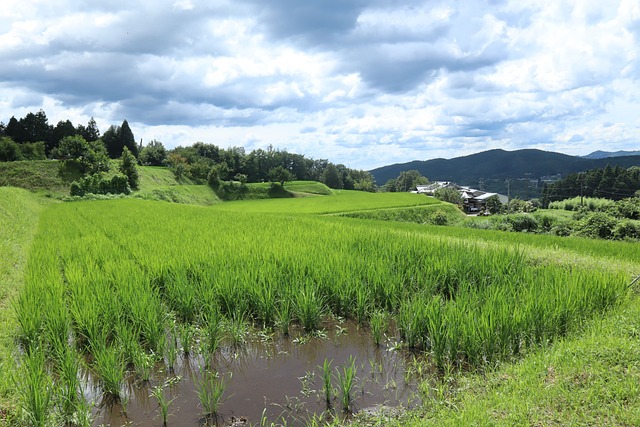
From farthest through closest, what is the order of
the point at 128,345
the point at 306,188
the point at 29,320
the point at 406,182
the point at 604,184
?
1. the point at 406,182
2. the point at 604,184
3. the point at 306,188
4. the point at 29,320
5. the point at 128,345

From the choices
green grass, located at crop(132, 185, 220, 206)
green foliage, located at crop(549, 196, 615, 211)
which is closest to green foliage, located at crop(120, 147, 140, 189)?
green grass, located at crop(132, 185, 220, 206)

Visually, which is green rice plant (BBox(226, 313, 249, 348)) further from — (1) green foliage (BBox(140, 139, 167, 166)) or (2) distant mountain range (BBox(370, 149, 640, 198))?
(2) distant mountain range (BBox(370, 149, 640, 198))

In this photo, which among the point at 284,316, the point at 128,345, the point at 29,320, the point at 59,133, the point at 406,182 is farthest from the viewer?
the point at 406,182

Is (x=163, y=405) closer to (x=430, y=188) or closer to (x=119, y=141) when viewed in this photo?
(x=119, y=141)

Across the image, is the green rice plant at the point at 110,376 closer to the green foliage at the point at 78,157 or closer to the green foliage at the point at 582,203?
the green foliage at the point at 78,157

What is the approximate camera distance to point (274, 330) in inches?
201

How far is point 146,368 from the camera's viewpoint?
3990mm

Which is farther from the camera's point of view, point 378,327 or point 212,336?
point 378,327

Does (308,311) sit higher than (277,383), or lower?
higher

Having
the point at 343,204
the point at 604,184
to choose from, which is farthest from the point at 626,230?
the point at 604,184

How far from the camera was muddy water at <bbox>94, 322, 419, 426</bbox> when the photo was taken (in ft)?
11.2

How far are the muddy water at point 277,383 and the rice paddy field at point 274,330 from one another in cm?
2

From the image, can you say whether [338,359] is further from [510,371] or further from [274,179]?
[274,179]

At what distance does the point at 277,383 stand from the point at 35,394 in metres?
1.99
